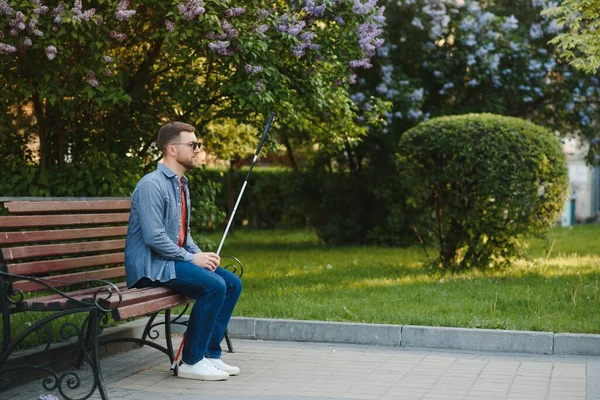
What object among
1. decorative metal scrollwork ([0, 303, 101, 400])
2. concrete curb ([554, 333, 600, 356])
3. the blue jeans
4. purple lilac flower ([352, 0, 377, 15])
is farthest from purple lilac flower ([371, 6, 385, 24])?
decorative metal scrollwork ([0, 303, 101, 400])

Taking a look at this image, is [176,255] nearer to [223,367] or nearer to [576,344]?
[223,367]

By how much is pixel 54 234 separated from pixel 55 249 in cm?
12

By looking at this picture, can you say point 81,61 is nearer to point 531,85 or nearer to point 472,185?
point 472,185

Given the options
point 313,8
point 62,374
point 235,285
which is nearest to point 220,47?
point 313,8

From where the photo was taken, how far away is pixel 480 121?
38.5 ft

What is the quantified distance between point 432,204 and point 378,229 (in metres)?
6.37

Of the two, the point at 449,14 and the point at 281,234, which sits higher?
the point at 449,14

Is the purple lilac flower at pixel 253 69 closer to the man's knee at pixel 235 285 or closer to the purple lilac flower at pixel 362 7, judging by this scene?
the purple lilac flower at pixel 362 7

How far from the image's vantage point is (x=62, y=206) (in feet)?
21.9

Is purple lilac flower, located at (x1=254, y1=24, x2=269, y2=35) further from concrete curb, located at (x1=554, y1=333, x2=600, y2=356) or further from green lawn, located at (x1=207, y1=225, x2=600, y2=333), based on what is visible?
concrete curb, located at (x1=554, y1=333, x2=600, y2=356)

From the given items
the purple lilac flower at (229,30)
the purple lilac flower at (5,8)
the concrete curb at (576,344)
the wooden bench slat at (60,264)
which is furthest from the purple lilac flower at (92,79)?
the concrete curb at (576,344)

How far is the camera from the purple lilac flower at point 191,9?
9203 mm

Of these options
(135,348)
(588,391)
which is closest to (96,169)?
(135,348)

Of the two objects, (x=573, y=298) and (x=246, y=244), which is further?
(x=246, y=244)
